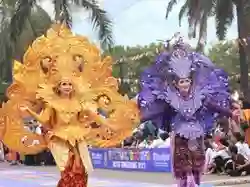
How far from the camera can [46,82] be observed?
7.50 meters

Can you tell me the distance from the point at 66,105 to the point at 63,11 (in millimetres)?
10820

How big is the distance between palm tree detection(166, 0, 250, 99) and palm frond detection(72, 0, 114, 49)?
306cm

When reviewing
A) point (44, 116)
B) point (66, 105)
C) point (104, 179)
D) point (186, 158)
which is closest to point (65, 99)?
point (66, 105)

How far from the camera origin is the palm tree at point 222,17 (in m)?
Answer: 19.0

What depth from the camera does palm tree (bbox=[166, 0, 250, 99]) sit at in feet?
62.2

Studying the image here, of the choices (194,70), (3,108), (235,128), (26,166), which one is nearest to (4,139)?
(3,108)

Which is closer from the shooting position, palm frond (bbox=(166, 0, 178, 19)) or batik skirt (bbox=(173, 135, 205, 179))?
batik skirt (bbox=(173, 135, 205, 179))

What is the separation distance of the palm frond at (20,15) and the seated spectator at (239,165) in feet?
28.7

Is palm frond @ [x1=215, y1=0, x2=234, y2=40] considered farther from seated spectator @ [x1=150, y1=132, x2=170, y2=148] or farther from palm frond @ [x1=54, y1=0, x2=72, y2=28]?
seated spectator @ [x1=150, y1=132, x2=170, y2=148]

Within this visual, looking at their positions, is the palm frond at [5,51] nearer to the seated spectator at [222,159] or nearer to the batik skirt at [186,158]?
the seated spectator at [222,159]

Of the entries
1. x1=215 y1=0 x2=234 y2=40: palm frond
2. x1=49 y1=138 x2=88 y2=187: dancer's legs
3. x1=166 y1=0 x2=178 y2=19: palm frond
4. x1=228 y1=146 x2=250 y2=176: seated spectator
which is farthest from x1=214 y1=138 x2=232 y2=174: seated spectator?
x1=166 y1=0 x2=178 y2=19: palm frond

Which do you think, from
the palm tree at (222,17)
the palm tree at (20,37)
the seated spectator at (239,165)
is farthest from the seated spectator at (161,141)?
the palm tree at (20,37)

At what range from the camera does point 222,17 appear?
65.8ft

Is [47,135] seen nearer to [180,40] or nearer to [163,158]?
[180,40]
